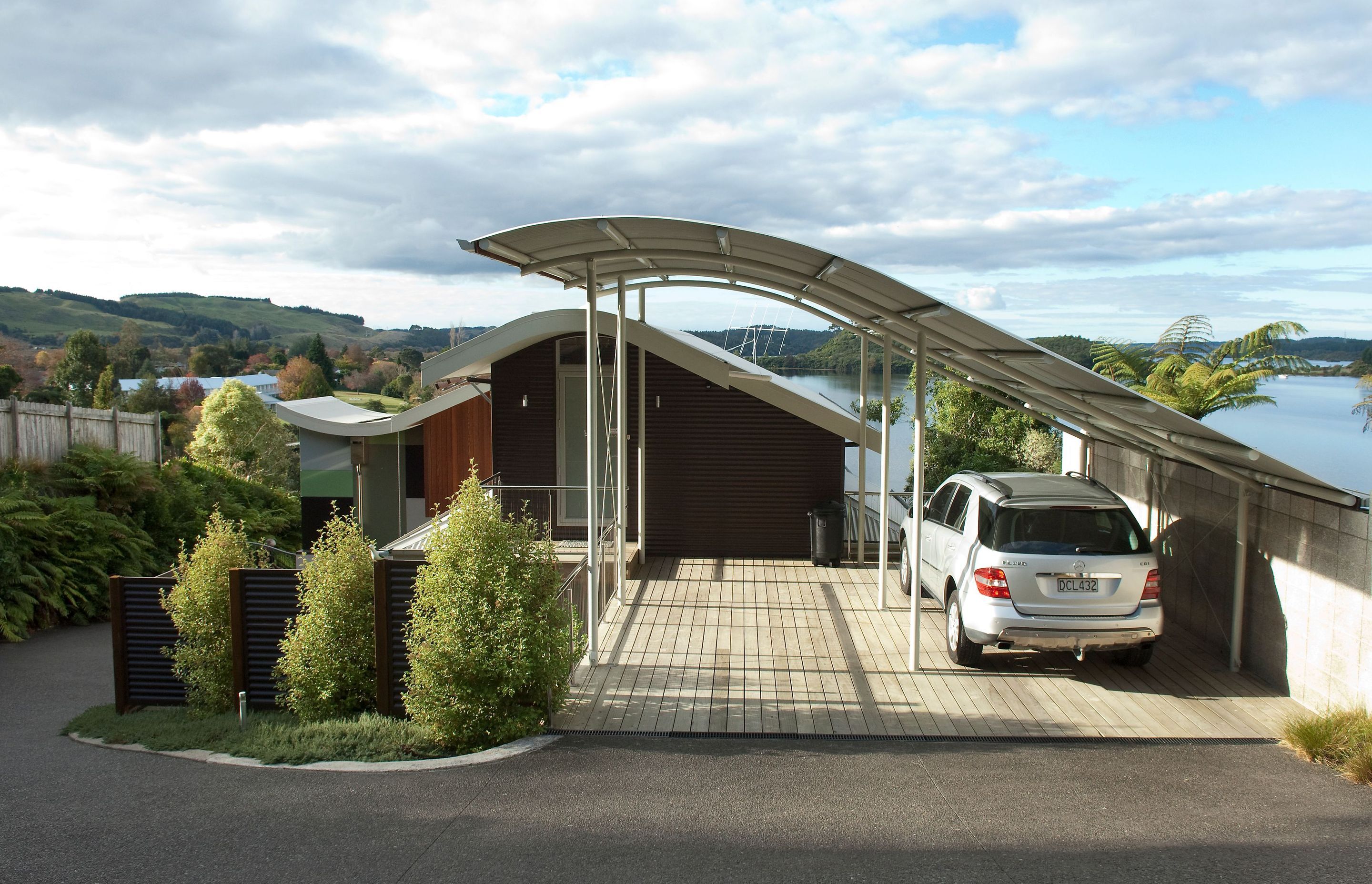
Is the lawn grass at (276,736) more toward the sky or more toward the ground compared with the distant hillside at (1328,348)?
more toward the ground

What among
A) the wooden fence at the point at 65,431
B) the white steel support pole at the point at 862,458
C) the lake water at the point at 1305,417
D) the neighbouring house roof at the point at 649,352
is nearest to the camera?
the white steel support pole at the point at 862,458

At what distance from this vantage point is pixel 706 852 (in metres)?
→ 4.73

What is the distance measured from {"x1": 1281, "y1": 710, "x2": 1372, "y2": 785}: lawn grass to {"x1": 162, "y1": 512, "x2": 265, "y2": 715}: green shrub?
8.04 metres

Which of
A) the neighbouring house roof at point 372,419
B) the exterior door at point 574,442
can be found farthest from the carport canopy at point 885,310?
the neighbouring house roof at point 372,419

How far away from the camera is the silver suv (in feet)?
24.0

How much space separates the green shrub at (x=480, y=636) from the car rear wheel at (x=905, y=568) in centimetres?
537

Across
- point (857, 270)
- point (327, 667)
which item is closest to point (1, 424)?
point (327, 667)

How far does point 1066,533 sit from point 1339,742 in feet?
7.46

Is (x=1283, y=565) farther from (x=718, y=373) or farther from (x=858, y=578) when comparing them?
(x=718, y=373)

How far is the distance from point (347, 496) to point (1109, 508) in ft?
45.9

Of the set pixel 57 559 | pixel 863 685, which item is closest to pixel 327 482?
pixel 57 559

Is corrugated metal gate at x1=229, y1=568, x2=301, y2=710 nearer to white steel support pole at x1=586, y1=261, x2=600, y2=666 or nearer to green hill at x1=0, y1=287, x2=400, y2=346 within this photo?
white steel support pole at x1=586, y1=261, x2=600, y2=666

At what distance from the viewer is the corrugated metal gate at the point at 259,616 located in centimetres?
740

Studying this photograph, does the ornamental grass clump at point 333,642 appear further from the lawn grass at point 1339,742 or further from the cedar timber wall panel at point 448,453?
the cedar timber wall panel at point 448,453
